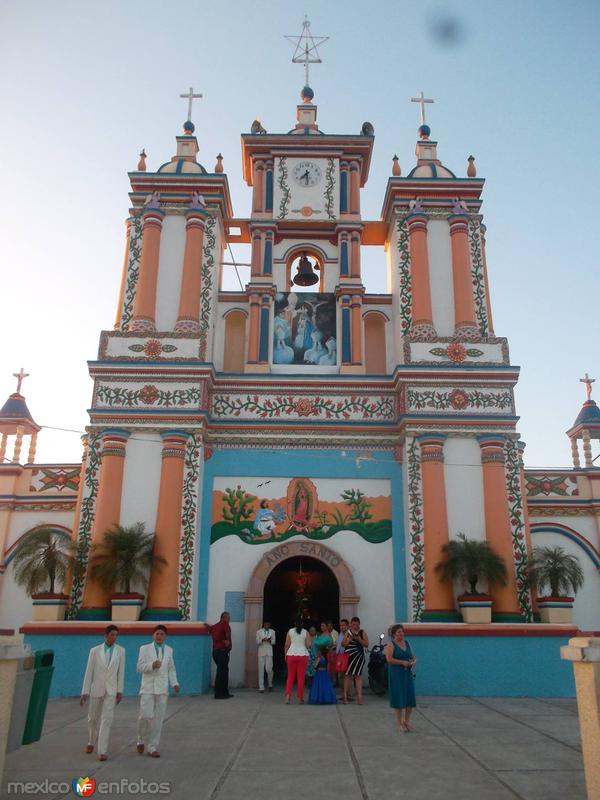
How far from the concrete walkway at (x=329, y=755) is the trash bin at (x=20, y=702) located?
0.69m

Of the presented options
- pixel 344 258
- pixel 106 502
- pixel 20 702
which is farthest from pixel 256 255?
pixel 20 702

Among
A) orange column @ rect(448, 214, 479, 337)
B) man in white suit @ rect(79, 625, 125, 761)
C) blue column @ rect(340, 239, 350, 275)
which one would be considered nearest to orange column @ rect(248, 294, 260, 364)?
blue column @ rect(340, 239, 350, 275)

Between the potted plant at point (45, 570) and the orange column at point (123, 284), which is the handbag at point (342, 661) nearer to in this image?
the potted plant at point (45, 570)

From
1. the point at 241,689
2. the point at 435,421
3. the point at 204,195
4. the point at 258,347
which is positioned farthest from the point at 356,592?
the point at 204,195

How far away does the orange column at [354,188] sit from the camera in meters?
17.8

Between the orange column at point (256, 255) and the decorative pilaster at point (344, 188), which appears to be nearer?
the orange column at point (256, 255)

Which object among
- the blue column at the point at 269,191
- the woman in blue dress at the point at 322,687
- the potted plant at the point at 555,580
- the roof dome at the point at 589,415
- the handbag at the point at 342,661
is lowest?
the woman in blue dress at the point at 322,687

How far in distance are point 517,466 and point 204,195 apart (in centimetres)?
951

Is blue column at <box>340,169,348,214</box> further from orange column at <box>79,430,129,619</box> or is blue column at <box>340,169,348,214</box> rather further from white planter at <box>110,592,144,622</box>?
white planter at <box>110,592,144,622</box>

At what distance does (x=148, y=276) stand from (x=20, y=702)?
39.6ft

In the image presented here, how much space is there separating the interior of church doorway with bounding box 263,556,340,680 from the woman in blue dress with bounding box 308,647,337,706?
13.5ft

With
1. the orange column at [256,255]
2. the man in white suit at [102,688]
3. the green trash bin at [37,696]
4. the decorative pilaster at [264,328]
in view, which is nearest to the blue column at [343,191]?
the orange column at [256,255]

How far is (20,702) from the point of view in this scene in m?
5.74

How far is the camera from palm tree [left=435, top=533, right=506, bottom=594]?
1376 cm
